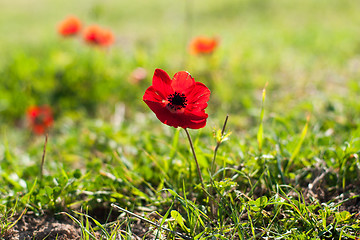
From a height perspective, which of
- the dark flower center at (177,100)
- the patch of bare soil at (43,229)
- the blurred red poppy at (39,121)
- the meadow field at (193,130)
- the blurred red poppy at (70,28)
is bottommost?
the blurred red poppy at (39,121)

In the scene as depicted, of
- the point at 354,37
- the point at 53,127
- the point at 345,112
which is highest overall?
the point at 354,37

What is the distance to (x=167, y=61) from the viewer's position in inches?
153

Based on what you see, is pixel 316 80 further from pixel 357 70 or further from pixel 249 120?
pixel 249 120

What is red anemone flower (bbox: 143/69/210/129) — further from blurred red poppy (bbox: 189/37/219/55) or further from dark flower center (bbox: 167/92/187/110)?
blurred red poppy (bbox: 189/37/219/55)

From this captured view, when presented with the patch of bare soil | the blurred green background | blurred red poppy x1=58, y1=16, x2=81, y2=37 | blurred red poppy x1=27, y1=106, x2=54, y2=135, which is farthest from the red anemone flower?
blurred red poppy x1=58, y1=16, x2=81, y2=37

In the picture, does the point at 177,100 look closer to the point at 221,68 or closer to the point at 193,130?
the point at 193,130

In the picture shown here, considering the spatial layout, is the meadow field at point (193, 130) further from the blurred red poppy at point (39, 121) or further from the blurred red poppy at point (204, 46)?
the blurred red poppy at point (204, 46)

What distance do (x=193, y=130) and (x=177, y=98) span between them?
39.6 inches

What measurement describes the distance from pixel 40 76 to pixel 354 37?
3787 mm

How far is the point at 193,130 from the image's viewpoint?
7.54ft

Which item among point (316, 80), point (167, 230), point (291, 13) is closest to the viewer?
point (167, 230)

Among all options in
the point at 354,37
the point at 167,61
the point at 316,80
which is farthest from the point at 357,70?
the point at 167,61

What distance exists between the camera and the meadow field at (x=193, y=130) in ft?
4.47

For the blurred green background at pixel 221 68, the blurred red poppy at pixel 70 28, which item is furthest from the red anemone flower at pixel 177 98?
the blurred red poppy at pixel 70 28
